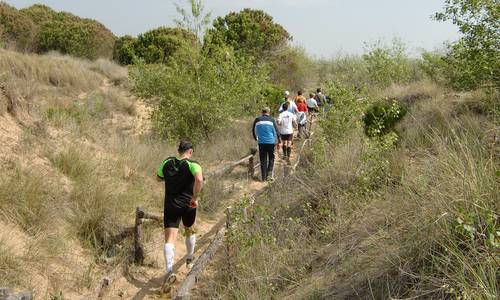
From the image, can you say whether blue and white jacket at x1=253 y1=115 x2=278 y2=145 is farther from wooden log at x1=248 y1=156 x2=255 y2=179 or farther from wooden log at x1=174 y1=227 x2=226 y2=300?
wooden log at x1=174 y1=227 x2=226 y2=300

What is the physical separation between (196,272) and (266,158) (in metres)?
6.09

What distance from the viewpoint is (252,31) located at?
3497cm

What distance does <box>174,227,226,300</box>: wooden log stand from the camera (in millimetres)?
4688

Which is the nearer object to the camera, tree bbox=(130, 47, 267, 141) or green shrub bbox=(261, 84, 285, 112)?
tree bbox=(130, 47, 267, 141)

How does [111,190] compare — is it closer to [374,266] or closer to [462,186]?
[374,266]

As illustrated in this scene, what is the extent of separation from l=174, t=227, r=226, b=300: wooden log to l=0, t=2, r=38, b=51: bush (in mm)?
32334

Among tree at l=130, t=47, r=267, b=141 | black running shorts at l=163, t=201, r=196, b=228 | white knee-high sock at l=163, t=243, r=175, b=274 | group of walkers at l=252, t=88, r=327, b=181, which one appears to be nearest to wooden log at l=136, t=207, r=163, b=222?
black running shorts at l=163, t=201, r=196, b=228

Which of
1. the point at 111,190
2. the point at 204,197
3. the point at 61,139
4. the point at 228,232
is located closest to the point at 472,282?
the point at 228,232

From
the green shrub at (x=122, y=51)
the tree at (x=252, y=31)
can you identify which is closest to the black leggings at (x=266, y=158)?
the tree at (x=252, y=31)

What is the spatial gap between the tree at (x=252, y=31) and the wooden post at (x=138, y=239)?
2805 centimetres

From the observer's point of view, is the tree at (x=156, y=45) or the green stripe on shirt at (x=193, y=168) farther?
the tree at (x=156, y=45)

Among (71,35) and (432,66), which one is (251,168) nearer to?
(432,66)

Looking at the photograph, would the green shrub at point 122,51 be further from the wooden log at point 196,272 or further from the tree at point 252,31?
the wooden log at point 196,272

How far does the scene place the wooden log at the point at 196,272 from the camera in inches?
185
